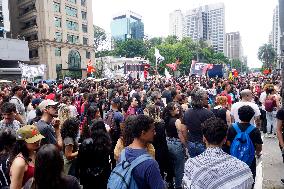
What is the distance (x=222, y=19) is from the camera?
19462cm

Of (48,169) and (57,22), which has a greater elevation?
(57,22)

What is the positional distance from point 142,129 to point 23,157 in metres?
1.33

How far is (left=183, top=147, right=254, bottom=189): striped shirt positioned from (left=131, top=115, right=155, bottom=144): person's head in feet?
2.09

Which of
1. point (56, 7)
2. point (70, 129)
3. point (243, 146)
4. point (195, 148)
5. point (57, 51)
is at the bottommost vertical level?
point (195, 148)

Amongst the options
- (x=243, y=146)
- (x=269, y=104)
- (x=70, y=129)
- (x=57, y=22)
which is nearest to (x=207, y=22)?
(x=57, y=22)

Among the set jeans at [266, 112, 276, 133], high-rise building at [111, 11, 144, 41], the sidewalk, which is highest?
high-rise building at [111, 11, 144, 41]

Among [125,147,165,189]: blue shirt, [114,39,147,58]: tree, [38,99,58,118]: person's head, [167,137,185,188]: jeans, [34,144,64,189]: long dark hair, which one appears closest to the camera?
[34,144,64,189]: long dark hair

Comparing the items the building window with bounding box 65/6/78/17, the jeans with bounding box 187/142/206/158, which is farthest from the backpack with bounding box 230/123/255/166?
the building window with bounding box 65/6/78/17

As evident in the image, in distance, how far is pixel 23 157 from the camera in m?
3.67

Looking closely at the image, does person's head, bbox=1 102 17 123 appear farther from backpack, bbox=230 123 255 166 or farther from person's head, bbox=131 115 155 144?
backpack, bbox=230 123 255 166

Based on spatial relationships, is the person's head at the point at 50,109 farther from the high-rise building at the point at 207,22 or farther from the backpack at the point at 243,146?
the high-rise building at the point at 207,22

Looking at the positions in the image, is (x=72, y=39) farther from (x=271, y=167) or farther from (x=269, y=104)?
(x=271, y=167)

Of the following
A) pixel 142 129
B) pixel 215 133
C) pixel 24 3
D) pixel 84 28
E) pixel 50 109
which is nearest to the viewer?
pixel 215 133

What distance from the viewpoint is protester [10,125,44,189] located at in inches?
136
